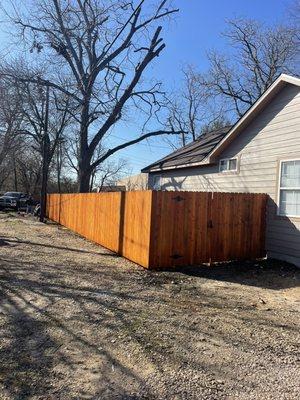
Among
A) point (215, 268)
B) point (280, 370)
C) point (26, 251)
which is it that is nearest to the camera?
point (280, 370)

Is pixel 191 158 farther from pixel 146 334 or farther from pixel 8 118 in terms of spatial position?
pixel 8 118

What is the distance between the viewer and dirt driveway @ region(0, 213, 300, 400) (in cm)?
379

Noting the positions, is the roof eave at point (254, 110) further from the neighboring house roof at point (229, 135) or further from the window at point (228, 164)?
the window at point (228, 164)

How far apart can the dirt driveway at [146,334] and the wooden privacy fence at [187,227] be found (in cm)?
78

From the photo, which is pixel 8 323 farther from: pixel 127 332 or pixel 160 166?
pixel 160 166

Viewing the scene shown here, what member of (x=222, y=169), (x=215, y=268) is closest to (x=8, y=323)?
(x=215, y=268)

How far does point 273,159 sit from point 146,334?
720 cm

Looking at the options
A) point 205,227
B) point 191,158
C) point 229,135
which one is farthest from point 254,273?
point 191,158

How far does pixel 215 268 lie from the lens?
9.84m

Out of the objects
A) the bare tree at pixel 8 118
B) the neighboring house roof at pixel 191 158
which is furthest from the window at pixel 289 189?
the bare tree at pixel 8 118

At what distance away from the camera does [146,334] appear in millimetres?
5113

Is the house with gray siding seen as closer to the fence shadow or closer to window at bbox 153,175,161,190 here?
the fence shadow

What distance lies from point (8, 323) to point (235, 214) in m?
6.60

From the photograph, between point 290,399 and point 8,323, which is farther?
point 8,323
